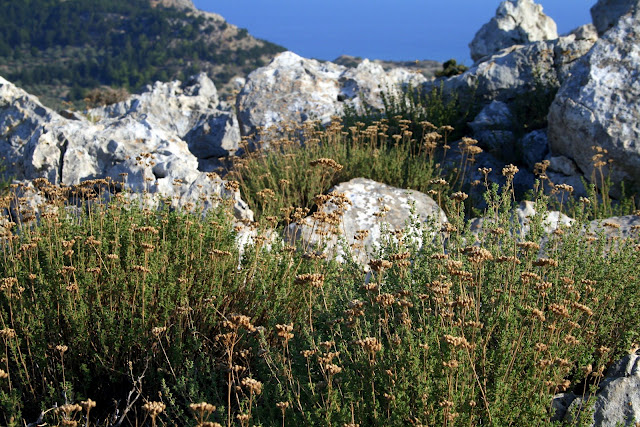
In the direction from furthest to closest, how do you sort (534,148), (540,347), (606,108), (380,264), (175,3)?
1. (175,3)
2. (534,148)
3. (606,108)
4. (380,264)
5. (540,347)

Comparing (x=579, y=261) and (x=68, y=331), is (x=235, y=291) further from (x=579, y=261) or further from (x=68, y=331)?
(x=579, y=261)

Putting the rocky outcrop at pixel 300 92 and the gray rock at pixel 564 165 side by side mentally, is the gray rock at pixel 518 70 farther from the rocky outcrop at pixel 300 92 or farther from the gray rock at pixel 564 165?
the gray rock at pixel 564 165

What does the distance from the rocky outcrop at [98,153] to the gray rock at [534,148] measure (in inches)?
183

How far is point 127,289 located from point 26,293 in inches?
31.6

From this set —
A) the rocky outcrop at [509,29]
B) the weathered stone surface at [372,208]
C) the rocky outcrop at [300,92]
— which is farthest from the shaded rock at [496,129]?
the rocky outcrop at [509,29]

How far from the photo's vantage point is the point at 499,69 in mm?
11078

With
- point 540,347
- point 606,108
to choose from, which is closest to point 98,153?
point 606,108

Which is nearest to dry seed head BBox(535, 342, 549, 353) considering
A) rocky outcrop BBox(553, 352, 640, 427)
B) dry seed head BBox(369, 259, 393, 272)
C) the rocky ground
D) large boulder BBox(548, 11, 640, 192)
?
rocky outcrop BBox(553, 352, 640, 427)

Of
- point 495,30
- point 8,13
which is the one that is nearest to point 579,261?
point 495,30

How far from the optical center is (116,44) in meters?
98.8

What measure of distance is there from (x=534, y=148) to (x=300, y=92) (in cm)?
477

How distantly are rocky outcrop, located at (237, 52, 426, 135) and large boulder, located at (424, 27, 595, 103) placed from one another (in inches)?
46.3

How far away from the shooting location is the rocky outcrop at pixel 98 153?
714cm

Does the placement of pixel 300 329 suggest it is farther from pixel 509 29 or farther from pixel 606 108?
pixel 509 29
